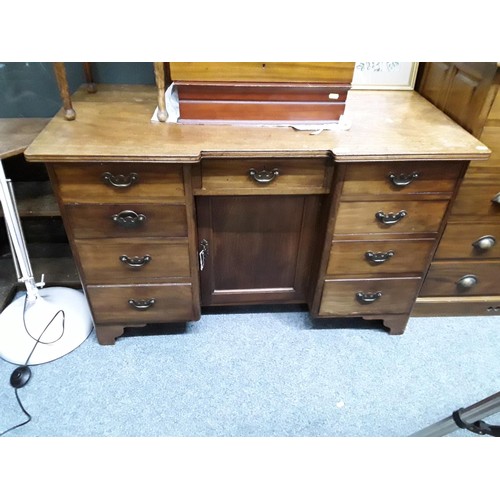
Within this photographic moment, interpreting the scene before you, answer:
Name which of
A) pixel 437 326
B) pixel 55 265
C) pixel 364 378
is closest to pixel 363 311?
pixel 364 378

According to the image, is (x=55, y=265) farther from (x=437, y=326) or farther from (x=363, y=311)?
(x=437, y=326)

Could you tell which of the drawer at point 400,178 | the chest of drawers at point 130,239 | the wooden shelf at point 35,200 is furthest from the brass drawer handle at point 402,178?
the wooden shelf at point 35,200

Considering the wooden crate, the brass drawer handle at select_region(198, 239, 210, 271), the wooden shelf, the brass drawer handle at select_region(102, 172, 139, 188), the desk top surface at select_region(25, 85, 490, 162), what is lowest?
the brass drawer handle at select_region(198, 239, 210, 271)

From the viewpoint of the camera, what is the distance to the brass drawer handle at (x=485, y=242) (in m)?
1.41

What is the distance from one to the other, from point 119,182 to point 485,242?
1265 millimetres

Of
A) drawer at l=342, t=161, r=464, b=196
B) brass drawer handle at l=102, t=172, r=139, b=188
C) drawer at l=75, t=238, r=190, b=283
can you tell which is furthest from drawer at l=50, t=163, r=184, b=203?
drawer at l=342, t=161, r=464, b=196

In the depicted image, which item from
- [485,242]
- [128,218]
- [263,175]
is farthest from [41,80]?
[485,242]

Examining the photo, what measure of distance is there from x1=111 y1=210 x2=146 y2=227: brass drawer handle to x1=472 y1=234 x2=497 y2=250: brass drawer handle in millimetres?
1174

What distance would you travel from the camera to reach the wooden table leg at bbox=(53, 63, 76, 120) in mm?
1101

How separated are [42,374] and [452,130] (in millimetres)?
1550

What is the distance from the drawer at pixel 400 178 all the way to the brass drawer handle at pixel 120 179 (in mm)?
597

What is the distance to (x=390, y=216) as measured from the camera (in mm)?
1197

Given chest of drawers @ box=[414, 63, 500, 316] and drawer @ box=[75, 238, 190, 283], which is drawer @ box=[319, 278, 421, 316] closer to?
chest of drawers @ box=[414, 63, 500, 316]

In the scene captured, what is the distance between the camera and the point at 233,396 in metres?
1.30
